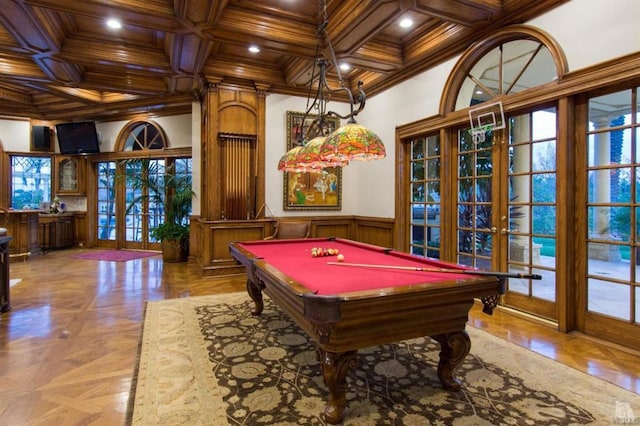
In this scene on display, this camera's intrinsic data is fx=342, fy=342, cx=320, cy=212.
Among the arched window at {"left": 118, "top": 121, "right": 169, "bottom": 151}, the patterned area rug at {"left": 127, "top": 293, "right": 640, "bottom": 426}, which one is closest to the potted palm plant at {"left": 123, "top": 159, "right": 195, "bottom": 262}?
the arched window at {"left": 118, "top": 121, "right": 169, "bottom": 151}

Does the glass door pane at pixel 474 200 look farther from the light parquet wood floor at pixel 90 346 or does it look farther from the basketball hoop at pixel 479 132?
the light parquet wood floor at pixel 90 346

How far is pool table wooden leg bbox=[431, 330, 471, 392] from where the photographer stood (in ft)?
7.12

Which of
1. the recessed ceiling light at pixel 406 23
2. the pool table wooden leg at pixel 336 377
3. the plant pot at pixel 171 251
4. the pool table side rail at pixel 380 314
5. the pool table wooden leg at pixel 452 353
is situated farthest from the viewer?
the plant pot at pixel 171 251

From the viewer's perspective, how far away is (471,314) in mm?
3775

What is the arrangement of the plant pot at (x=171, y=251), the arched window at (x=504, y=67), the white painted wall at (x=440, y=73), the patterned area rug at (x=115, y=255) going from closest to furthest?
the white painted wall at (x=440, y=73) → the arched window at (x=504, y=67) → the plant pot at (x=171, y=251) → the patterned area rug at (x=115, y=255)

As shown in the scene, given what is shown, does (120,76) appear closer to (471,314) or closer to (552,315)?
(471,314)

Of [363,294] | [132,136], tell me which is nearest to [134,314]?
[363,294]

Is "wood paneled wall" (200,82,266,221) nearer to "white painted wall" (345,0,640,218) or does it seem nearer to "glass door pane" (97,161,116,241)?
"white painted wall" (345,0,640,218)

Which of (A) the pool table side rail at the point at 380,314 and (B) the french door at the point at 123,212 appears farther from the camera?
(B) the french door at the point at 123,212

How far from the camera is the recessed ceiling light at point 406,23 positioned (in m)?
4.23

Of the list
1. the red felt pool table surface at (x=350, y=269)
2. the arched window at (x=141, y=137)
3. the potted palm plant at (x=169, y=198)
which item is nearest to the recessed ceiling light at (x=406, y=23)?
the red felt pool table surface at (x=350, y=269)

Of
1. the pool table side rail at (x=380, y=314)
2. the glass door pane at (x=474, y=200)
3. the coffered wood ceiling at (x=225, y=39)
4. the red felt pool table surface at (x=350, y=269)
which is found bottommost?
the pool table side rail at (x=380, y=314)

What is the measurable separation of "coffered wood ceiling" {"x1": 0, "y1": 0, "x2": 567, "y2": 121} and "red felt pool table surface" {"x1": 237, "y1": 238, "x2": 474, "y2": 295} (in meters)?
2.56

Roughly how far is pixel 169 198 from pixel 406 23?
564 centimetres
